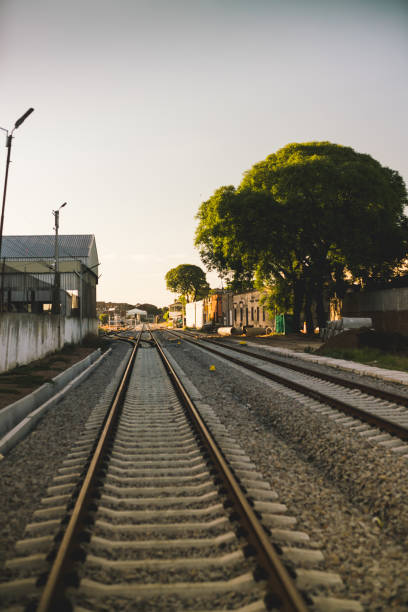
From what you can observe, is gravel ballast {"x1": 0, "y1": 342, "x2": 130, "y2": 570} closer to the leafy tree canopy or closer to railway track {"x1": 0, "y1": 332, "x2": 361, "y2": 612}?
railway track {"x1": 0, "y1": 332, "x2": 361, "y2": 612}

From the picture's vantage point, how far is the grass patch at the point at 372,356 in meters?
15.1

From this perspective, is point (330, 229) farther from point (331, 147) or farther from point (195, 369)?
point (195, 369)

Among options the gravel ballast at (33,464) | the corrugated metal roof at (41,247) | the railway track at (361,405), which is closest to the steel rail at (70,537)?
the gravel ballast at (33,464)

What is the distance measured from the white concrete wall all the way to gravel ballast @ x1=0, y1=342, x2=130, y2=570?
4306 millimetres

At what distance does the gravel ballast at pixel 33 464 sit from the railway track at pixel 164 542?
0.16 m

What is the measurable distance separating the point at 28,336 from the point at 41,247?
131 ft

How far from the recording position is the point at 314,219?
28.2 metres

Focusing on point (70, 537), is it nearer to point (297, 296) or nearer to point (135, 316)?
point (297, 296)

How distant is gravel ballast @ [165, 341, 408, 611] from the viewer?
125 inches

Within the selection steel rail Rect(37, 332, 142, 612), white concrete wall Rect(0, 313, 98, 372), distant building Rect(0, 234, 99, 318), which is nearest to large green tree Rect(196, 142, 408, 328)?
distant building Rect(0, 234, 99, 318)

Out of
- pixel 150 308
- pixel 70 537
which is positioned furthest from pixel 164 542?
pixel 150 308

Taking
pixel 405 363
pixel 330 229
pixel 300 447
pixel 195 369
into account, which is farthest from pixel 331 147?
pixel 300 447

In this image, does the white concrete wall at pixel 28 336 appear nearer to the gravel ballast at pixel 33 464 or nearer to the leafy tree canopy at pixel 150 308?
the gravel ballast at pixel 33 464

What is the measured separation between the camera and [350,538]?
3.66m
